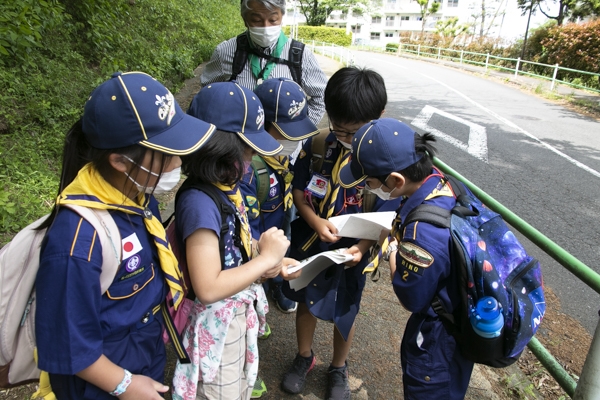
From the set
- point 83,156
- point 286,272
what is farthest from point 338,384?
point 83,156

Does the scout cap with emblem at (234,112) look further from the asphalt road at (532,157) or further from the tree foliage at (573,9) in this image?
the tree foliage at (573,9)

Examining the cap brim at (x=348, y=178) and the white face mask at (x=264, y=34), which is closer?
the cap brim at (x=348, y=178)

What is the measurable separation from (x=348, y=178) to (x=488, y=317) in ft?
2.45

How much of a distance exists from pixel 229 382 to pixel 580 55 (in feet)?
64.4

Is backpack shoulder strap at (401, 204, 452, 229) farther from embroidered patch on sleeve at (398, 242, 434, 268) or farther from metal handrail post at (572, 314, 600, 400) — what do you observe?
metal handrail post at (572, 314, 600, 400)

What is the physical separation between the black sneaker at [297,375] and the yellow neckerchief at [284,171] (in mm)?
876

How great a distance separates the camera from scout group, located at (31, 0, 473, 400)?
106 cm

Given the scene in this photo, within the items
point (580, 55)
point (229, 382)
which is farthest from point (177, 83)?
point (580, 55)

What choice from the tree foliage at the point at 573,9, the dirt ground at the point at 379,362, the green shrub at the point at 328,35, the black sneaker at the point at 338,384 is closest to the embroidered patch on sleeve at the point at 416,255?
the black sneaker at the point at 338,384

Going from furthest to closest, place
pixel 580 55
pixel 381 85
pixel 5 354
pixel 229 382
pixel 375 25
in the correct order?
pixel 375 25, pixel 580 55, pixel 381 85, pixel 229 382, pixel 5 354

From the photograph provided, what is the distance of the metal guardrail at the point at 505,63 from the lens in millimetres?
13947

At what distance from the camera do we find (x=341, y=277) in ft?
6.26

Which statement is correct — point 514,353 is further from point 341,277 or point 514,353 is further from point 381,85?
point 381,85

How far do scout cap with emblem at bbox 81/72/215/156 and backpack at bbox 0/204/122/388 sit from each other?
8.4 inches
